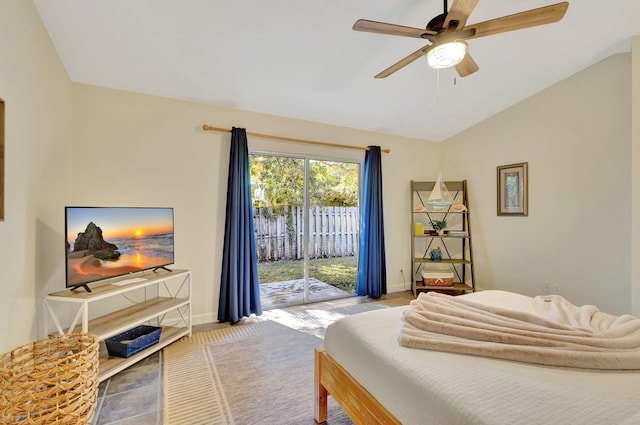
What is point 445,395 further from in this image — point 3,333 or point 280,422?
point 3,333

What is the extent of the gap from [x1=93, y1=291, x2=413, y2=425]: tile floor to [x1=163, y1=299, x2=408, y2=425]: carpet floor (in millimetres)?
66

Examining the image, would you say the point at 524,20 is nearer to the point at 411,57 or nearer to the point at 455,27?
the point at 455,27

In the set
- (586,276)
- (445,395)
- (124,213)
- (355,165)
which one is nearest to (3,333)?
(124,213)

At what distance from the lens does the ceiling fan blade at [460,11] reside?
160 centimetres

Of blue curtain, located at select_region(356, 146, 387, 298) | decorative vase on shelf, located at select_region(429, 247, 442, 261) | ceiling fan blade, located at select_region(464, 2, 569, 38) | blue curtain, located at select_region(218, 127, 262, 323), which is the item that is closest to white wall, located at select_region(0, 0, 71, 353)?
blue curtain, located at select_region(218, 127, 262, 323)

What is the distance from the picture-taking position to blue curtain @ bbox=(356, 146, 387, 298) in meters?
4.29

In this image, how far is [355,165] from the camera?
178 inches

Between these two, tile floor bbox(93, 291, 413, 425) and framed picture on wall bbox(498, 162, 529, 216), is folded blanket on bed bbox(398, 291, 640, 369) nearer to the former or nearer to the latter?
tile floor bbox(93, 291, 413, 425)

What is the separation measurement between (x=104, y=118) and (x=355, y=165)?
10.1ft

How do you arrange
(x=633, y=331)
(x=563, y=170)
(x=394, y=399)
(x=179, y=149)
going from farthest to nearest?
(x=563, y=170) → (x=179, y=149) → (x=633, y=331) → (x=394, y=399)

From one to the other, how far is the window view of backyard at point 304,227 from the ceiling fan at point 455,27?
230cm

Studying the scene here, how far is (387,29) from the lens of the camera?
1815mm

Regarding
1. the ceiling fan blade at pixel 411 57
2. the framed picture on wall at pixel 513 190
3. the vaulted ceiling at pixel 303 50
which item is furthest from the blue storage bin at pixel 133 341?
the framed picture on wall at pixel 513 190

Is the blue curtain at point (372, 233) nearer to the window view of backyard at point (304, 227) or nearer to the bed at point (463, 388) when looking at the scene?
the window view of backyard at point (304, 227)
